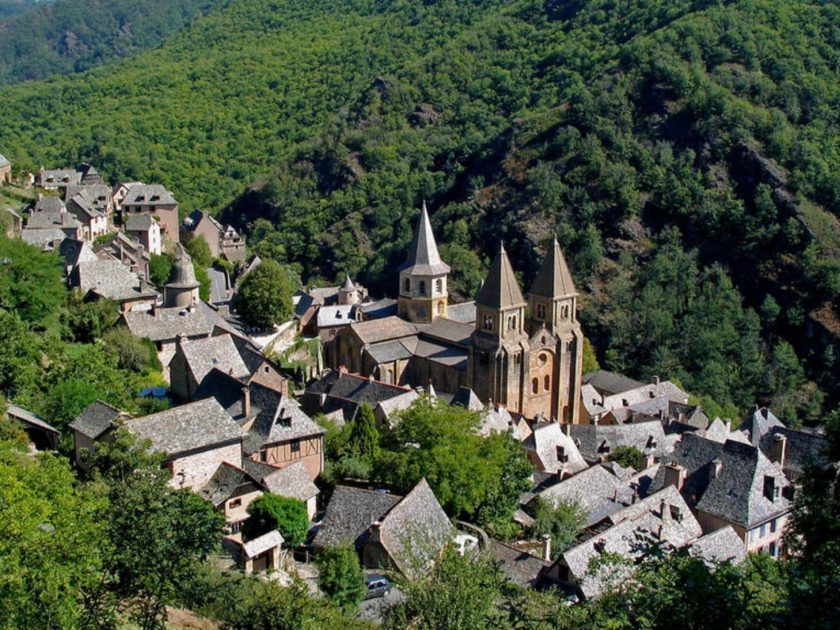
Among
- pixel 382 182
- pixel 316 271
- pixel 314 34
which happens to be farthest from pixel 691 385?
pixel 314 34

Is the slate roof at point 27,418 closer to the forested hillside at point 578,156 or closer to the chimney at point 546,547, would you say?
the chimney at point 546,547

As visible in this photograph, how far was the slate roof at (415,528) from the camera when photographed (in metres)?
31.2

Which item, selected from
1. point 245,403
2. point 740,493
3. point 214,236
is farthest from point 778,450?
point 214,236

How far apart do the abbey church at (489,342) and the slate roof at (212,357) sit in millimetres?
12574

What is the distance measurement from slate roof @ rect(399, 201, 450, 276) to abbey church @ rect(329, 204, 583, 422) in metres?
0.08

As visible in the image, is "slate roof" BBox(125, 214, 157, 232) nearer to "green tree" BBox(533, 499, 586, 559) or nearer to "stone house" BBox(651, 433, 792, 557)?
"green tree" BBox(533, 499, 586, 559)

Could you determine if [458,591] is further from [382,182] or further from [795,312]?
[382,182]

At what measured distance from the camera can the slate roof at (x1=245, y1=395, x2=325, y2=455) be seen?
37406 millimetres

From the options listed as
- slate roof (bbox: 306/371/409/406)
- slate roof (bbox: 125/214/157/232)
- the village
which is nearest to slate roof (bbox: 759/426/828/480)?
the village

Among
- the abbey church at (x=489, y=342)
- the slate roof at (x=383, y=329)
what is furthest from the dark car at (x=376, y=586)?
the slate roof at (x=383, y=329)

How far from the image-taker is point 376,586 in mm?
31031

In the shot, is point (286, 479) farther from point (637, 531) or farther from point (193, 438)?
point (637, 531)

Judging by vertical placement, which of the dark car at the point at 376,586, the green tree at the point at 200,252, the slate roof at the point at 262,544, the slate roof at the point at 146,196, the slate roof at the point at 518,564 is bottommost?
the slate roof at the point at 518,564

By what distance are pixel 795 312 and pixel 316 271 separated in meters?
55.3
